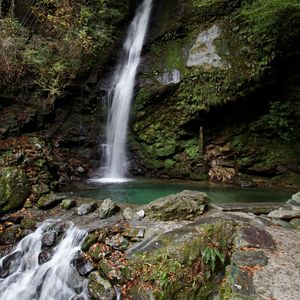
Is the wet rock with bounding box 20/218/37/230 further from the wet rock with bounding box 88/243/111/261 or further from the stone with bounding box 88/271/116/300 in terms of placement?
the stone with bounding box 88/271/116/300

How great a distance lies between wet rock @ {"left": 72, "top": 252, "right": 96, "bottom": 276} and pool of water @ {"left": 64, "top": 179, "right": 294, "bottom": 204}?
2.73 m

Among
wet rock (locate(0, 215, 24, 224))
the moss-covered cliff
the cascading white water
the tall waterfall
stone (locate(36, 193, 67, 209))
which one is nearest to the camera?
the cascading white water

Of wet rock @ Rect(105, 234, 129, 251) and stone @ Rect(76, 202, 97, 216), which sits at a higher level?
stone @ Rect(76, 202, 97, 216)

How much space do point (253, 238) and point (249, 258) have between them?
0.60 m

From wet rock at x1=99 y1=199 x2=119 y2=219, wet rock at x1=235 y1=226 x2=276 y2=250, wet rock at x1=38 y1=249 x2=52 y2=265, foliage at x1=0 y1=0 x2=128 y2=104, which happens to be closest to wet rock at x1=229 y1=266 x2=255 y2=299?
wet rock at x1=235 y1=226 x2=276 y2=250

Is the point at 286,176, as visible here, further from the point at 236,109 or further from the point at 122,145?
the point at 122,145

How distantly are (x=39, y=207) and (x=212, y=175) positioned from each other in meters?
6.01

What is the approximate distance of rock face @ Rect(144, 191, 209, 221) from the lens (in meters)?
5.92

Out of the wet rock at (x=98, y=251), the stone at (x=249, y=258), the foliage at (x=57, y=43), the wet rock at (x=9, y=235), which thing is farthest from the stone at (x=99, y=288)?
the foliage at (x=57, y=43)

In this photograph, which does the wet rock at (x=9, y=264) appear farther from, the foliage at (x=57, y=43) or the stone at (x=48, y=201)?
the foliage at (x=57, y=43)

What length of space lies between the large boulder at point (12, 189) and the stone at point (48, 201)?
396 millimetres

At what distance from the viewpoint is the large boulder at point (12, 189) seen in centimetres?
693

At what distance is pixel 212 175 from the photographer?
10.8m

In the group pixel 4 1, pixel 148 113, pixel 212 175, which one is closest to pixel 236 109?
pixel 212 175
